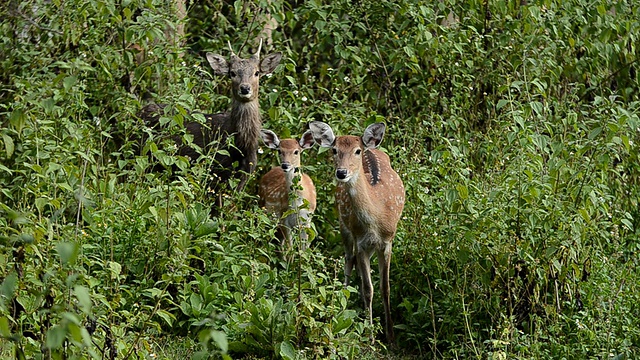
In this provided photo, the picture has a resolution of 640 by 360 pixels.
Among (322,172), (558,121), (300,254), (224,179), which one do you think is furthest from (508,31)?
(300,254)

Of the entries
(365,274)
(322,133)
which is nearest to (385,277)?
(365,274)

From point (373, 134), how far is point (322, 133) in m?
0.36

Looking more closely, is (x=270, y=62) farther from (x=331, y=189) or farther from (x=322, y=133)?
(x=322, y=133)

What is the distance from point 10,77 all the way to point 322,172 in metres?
2.62

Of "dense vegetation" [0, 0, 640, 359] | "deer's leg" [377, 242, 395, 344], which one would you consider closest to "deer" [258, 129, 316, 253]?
"dense vegetation" [0, 0, 640, 359]

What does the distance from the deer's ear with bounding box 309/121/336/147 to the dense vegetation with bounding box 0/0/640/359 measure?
73 centimetres

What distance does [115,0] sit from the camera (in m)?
8.95

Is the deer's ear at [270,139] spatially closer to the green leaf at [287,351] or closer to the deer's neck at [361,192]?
the deer's neck at [361,192]

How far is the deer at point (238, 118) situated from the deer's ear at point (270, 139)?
46 centimetres

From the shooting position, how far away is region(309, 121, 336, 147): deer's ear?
7.59m

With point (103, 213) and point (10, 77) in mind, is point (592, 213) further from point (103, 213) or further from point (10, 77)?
point (10, 77)

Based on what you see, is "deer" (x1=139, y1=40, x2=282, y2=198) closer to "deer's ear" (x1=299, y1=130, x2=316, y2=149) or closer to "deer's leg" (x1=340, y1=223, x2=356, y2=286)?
"deer's ear" (x1=299, y1=130, x2=316, y2=149)

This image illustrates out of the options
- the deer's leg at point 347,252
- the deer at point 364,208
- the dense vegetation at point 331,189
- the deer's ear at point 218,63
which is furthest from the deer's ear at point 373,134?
the deer's ear at point 218,63

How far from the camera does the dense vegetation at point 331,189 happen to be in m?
6.17
